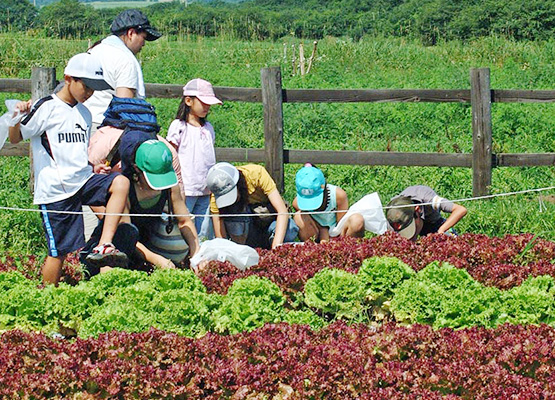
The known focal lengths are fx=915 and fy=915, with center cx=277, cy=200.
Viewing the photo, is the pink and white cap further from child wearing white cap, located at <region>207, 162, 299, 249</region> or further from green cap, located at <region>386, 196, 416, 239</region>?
green cap, located at <region>386, 196, 416, 239</region>

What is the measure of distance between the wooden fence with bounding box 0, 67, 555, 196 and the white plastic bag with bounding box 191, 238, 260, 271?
3.14m

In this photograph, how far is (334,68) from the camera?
22.2 metres

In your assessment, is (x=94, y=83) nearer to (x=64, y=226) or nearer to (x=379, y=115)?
(x=64, y=226)

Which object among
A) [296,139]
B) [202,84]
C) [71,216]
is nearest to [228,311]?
[71,216]

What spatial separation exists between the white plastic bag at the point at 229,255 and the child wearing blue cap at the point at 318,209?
0.95 m

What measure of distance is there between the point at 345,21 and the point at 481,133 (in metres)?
46.6

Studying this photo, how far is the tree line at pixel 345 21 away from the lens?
114 feet

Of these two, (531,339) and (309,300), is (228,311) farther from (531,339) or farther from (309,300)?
(531,339)

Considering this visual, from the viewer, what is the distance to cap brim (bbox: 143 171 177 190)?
6570 mm

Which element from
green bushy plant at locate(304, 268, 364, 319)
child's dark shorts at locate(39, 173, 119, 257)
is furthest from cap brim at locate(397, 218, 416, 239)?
child's dark shorts at locate(39, 173, 119, 257)

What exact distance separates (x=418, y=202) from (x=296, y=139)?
6.25 meters

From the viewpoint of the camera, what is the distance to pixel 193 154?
7777 mm

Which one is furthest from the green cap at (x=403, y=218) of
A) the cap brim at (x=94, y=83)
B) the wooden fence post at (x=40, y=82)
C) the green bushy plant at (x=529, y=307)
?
the wooden fence post at (x=40, y=82)

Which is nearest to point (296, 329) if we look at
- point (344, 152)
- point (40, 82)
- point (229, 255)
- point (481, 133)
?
point (229, 255)
